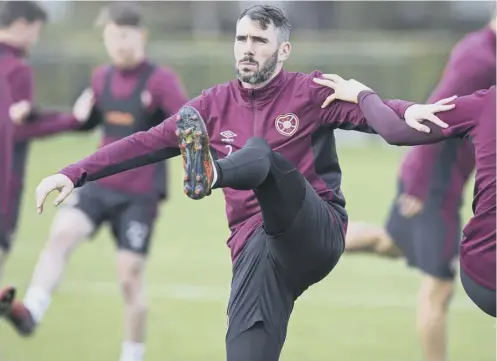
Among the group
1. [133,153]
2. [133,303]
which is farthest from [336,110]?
[133,303]

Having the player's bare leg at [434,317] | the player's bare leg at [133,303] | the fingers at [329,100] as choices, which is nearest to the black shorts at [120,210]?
the player's bare leg at [133,303]

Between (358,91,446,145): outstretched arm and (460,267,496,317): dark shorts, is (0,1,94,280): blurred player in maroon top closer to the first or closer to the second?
(358,91,446,145): outstretched arm

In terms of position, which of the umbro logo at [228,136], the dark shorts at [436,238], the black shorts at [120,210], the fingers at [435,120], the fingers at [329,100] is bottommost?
the black shorts at [120,210]

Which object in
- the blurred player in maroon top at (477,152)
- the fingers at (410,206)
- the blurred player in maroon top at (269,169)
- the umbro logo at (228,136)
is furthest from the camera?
the fingers at (410,206)

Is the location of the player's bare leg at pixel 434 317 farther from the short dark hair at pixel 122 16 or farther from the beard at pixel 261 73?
the short dark hair at pixel 122 16

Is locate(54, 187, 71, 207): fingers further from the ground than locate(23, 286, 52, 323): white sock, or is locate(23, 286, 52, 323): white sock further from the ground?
locate(54, 187, 71, 207): fingers

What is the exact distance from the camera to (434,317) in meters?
6.64

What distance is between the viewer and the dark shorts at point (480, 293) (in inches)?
181

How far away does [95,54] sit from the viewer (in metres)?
28.5

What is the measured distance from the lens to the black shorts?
749 cm

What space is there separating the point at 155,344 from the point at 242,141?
3.20m

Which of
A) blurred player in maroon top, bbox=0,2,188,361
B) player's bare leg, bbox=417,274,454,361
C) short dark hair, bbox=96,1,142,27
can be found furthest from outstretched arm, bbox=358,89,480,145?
short dark hair, bbox=96,1,142,27

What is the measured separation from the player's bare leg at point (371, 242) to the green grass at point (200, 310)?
0.70 meters

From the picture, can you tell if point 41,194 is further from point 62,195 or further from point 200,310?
point 200,310
